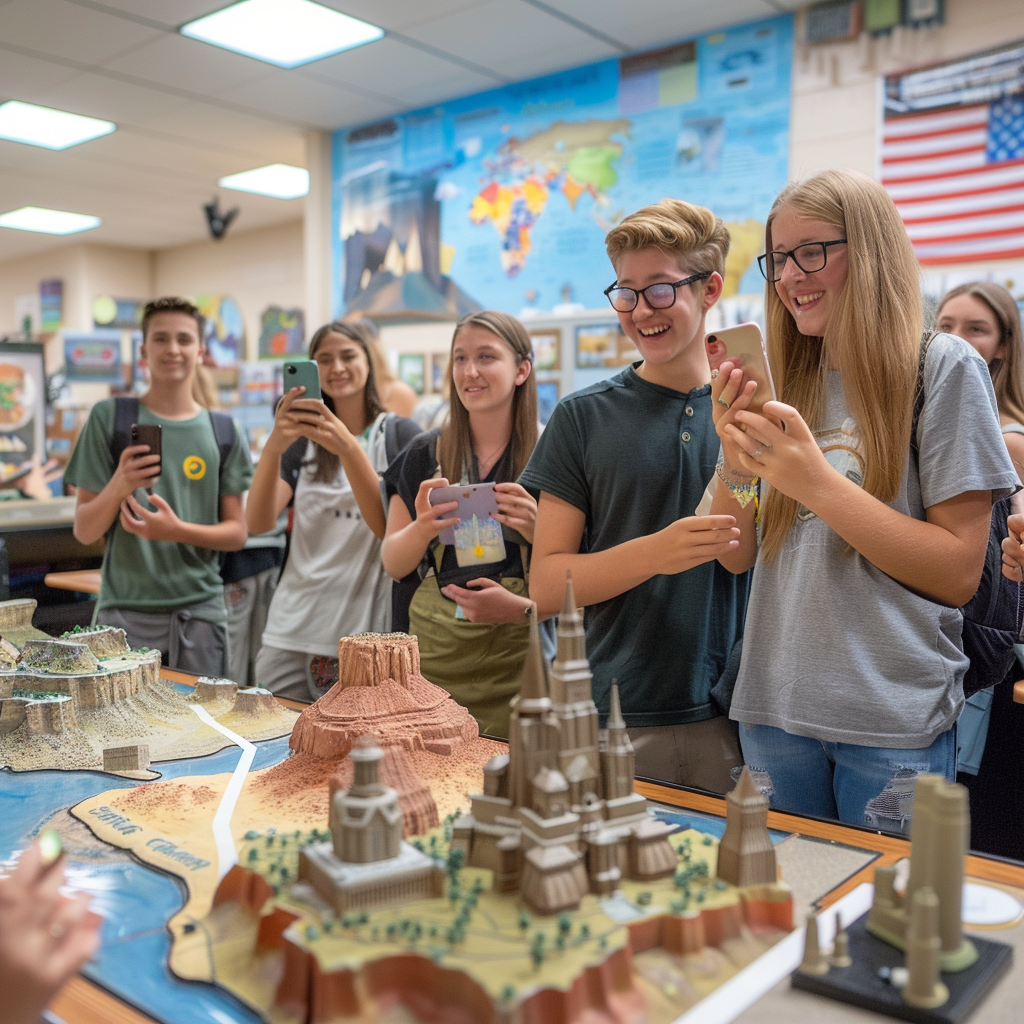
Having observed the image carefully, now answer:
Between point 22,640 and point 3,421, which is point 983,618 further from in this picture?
point 3,421

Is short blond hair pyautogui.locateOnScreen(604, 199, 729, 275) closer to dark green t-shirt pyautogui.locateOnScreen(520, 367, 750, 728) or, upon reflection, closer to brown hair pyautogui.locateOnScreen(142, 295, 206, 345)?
dark green t-shirt pyautogui.locateOnScreen(520, 367, 750, 728)

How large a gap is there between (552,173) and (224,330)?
18.4 feet

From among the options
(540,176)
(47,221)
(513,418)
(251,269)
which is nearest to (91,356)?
(540,176)

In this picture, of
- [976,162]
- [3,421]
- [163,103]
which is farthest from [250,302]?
[976,162]

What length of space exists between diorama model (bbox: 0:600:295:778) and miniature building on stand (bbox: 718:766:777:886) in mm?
1106

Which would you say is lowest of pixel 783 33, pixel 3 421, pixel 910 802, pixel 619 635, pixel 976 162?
pixel 910 802

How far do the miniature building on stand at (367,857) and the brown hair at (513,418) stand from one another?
1312mm

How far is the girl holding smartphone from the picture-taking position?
2225 millimetres

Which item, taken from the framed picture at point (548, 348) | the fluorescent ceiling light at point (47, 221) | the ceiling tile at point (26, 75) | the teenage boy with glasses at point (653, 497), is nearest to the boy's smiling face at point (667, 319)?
the teenage boy with glasses at point (653, 497)

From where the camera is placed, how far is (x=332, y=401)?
3.03 m

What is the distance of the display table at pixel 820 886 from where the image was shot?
3.48 ft

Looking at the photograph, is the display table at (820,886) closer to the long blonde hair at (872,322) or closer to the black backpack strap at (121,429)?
the long blonde hair at (872,322)

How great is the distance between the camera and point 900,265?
1.63 metres

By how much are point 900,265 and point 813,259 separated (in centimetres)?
14
